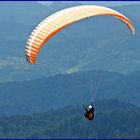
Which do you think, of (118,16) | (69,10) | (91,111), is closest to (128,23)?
→ (118,16)

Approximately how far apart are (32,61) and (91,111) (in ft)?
27.3

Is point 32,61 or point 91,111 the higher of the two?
point 32,61

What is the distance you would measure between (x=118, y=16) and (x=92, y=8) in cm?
292

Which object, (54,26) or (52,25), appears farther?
(52,25)

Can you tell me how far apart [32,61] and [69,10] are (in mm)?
7346

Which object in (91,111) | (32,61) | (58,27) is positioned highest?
(58,27)

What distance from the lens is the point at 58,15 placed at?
170 ft

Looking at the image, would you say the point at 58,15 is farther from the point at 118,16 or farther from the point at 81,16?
the point at 118,16

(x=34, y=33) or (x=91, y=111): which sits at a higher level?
(x=34, y=33)

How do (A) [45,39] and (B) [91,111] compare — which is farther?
(B) [91,111]

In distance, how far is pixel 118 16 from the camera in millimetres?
54000

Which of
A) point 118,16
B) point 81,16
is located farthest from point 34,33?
point 118,16

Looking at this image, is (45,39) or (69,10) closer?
(45,39)

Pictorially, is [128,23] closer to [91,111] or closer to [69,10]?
[69,10]
